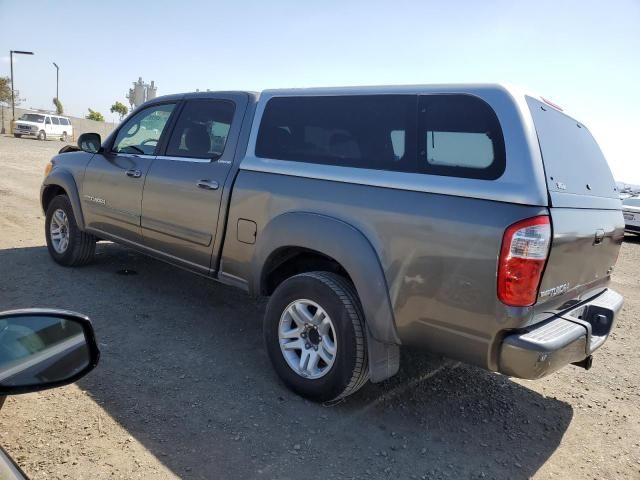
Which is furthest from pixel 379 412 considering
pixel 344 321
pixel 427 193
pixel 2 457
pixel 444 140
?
pixel 2 457

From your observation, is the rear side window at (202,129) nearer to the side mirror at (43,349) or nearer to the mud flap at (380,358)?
the mud flap at (380,358)

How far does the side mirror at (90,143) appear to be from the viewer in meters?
4.75

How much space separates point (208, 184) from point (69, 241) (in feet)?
8.21

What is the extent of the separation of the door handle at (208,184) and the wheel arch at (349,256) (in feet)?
2.04

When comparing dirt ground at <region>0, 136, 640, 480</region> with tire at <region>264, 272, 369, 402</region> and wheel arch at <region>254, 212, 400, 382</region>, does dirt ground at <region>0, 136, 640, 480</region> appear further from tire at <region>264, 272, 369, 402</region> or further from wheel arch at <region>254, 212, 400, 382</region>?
wheel arch at <region>254, 212, 400, 382</region>

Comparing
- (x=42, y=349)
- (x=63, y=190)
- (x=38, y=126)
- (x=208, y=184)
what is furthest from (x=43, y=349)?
(x=38, y=126)

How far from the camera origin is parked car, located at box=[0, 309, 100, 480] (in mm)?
1336

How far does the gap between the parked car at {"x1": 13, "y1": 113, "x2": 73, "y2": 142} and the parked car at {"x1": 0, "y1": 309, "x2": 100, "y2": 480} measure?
3467 centimetres

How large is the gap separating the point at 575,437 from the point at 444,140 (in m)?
2.07

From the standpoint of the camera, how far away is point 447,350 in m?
2.54

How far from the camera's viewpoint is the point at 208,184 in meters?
3.68

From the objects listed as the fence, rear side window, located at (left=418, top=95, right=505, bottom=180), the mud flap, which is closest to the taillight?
rear side window, located at (left=418, top=95, right=505, bottom=180)

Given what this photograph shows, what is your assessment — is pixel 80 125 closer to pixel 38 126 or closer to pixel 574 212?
pixel 38 126

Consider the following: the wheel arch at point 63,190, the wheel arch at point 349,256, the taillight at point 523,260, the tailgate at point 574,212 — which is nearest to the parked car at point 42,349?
the wheel arch at point 349,256
